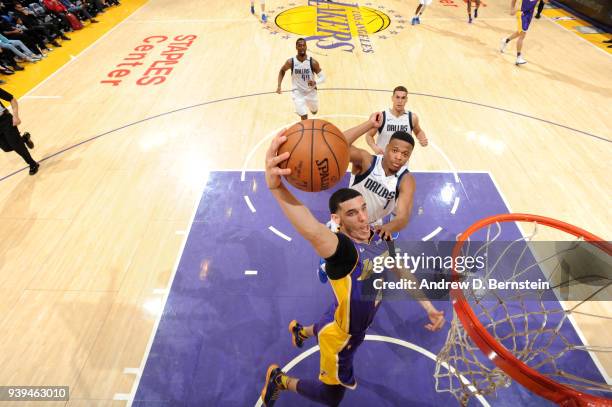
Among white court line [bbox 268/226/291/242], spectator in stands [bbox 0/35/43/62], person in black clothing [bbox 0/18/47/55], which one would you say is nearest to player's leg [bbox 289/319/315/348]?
white court line [bbox 268/226/291/242]

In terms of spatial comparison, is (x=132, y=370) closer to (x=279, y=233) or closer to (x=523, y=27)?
(x=279, y=233)

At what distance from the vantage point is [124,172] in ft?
19.3

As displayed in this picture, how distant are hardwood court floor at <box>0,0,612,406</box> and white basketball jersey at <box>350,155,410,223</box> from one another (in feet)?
7.83

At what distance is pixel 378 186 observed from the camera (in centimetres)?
369

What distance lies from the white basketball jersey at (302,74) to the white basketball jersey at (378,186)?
293 cm

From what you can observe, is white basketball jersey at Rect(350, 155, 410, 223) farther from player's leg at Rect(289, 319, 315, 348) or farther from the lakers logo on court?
the lakers logo on court

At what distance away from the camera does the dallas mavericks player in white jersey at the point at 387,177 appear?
11.4 ft

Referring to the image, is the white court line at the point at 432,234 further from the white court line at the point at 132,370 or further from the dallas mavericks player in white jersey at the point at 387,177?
the white court line at the point at 132,370

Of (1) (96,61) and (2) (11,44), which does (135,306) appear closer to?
(1) (96,61)

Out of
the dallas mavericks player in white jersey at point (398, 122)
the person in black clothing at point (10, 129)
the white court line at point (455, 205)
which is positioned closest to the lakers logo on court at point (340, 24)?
the dallas mavericks player in white jersey at point (398, 122)

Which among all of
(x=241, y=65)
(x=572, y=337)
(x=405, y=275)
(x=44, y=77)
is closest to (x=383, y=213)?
(x=405, y=275)

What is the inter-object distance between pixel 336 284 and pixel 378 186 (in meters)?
1.57

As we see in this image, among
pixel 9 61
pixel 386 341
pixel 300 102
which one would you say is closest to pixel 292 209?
pixel 386 341

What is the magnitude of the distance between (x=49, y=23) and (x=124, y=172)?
778 cm
